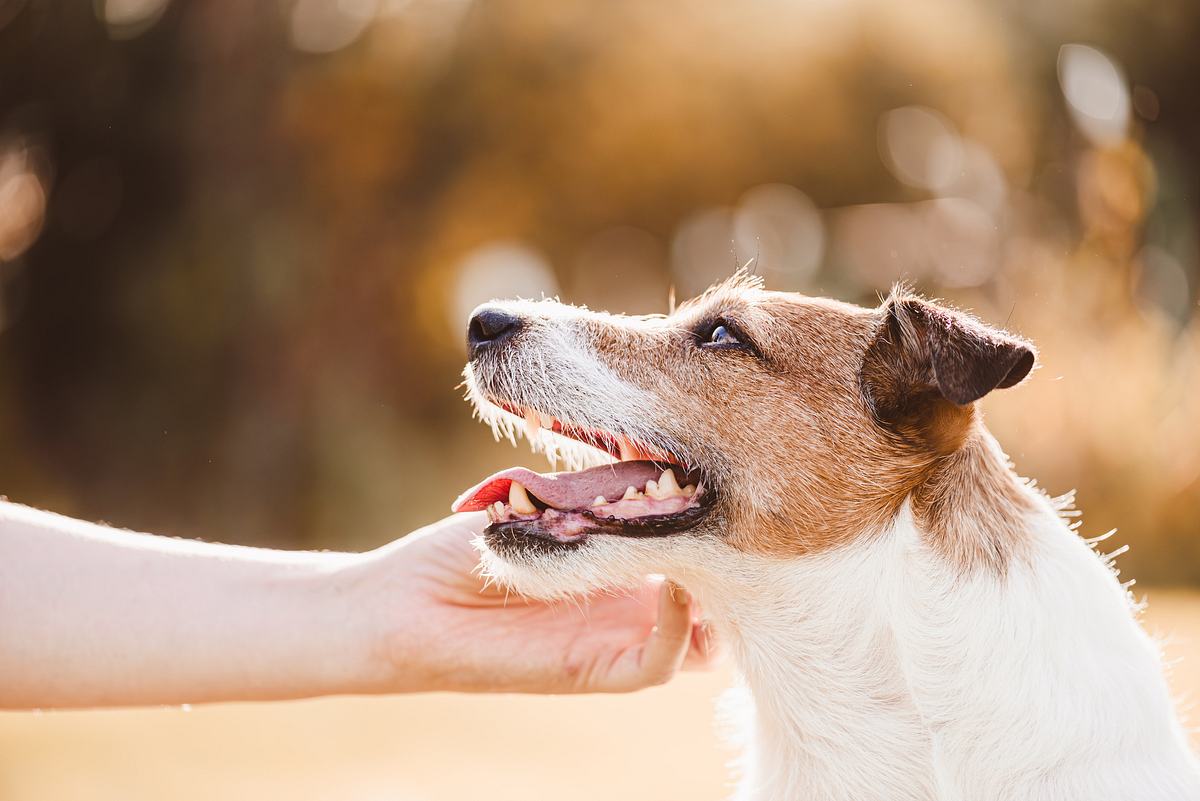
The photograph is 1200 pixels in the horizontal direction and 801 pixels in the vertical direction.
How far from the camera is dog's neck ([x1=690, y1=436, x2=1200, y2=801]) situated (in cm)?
246

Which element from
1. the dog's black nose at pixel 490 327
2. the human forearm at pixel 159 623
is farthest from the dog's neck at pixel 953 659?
the human forearm at pixel 159 623

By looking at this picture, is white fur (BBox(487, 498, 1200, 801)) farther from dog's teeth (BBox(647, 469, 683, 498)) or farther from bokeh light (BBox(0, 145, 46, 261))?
bokeh light (BBox(0, 145, 46, 261))

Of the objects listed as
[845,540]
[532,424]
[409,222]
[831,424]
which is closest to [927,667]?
[845,540]

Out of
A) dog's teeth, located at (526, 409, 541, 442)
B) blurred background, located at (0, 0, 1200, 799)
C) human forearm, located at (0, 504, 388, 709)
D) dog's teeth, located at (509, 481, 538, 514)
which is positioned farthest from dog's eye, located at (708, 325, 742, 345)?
blurred background, located at (0, 0, 1200, 799)

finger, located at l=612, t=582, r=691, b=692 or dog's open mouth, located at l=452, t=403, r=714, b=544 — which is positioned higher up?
dog's open mouth, located at l=452, t=403, r=714, b=544

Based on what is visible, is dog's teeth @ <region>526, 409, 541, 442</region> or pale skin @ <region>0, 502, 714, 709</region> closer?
pale skin @ <region>0, 502, 714, 709</region>

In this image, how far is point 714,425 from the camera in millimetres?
2910

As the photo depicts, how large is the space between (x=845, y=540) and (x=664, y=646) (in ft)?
2.20

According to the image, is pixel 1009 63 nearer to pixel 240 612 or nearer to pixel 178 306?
pixel 178 306

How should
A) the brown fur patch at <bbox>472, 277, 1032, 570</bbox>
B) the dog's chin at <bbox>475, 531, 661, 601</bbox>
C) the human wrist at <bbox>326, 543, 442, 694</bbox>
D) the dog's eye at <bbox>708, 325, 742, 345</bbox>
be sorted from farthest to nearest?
the human wrist at <bbox>326, 543, 442, 694</bbox> < the dog's eye at <bbox>708, 325, 742, 345</bbox> < the dog's chin at <bbox>475, 531, 661, 601</bbox> < the brown fur patch at <bbox>472, 277, 1032, 570</bbox>

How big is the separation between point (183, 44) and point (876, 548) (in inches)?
382

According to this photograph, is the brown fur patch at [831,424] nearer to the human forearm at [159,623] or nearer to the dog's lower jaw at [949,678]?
the dog's lower jaw at [949,678]

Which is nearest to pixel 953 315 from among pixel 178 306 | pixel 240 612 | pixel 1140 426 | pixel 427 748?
pixel 240 612

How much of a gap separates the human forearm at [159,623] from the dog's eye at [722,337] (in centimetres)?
119
